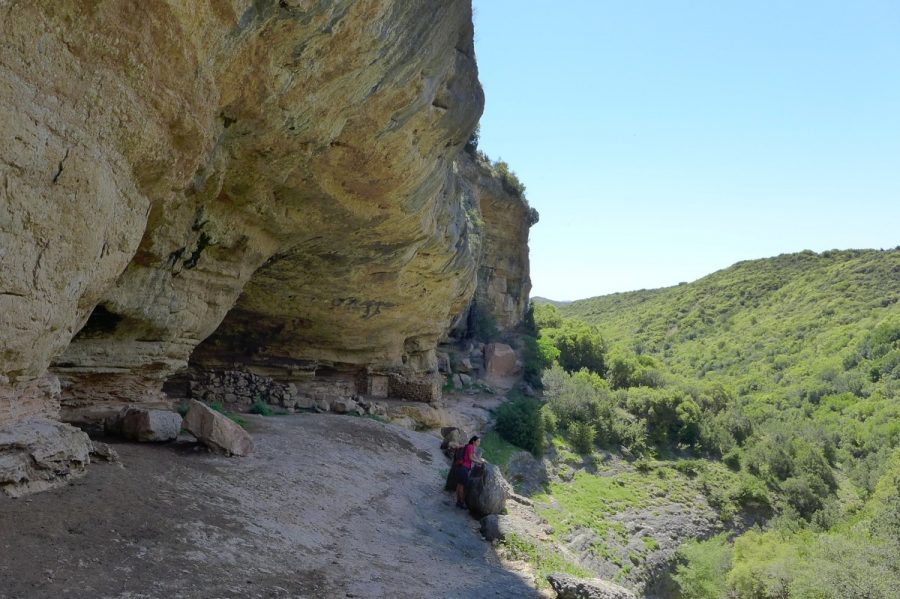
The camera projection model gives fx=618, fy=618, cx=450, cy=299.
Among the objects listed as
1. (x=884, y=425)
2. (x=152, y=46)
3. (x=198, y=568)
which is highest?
(x=152, y=46)


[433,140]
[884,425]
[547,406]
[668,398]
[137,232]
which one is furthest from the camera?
[884,425]

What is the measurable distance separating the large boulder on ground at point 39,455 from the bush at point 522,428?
16.8 meters

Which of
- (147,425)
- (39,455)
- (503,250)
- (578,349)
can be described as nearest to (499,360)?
(503,250)

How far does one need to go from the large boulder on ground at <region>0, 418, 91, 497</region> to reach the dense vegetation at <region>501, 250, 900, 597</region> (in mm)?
15683

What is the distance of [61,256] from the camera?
479 centimetres

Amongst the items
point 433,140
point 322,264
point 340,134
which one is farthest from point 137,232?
point 322,264

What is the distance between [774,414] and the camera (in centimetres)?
3794

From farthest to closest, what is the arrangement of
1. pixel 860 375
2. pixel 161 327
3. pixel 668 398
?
pixel 860 375 < pixel 668 398 < pixel 161 327

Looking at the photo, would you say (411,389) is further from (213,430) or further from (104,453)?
(104,453)

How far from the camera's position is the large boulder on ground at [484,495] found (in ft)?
29.7

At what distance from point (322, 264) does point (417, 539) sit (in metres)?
5.86

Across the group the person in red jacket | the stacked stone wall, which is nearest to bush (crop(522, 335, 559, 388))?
the stacked stone wall

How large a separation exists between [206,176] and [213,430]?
3020 mm

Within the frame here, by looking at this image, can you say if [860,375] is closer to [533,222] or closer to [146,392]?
[533,222]
